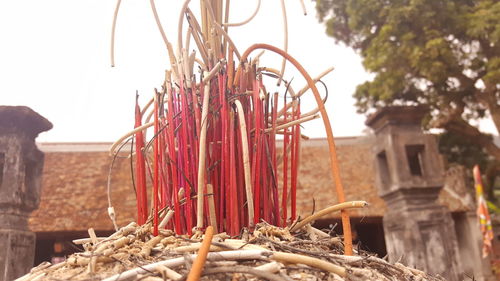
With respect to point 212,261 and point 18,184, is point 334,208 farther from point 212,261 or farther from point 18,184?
point 18,184

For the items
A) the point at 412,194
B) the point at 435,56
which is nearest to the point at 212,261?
the point at 412,194

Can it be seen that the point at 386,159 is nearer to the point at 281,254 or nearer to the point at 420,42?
the point at 420,42

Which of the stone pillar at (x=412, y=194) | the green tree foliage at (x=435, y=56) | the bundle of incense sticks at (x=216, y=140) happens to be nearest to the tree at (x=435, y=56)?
the green tree foliage at (x=435, y=56)

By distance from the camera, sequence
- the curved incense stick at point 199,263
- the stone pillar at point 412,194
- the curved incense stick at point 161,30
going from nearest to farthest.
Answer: the curved incense stick at point 199,263
the curved incense stick at point 161,30
the stone pillar at point 412,194

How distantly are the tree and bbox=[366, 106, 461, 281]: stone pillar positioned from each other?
363 cm

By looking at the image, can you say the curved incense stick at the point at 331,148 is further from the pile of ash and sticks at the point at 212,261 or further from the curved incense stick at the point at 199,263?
the curved incense stick at the point at 199,263

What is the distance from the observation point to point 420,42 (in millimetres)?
8891

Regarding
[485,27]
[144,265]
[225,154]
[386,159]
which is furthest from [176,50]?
[485,27]

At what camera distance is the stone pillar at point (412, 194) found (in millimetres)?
4723

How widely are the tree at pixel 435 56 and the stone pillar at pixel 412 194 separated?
3.63m

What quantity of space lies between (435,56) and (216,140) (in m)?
8.43

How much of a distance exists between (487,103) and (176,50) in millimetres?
9631

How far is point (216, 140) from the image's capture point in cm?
95

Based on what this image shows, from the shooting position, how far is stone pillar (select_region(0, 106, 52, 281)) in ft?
12.0
